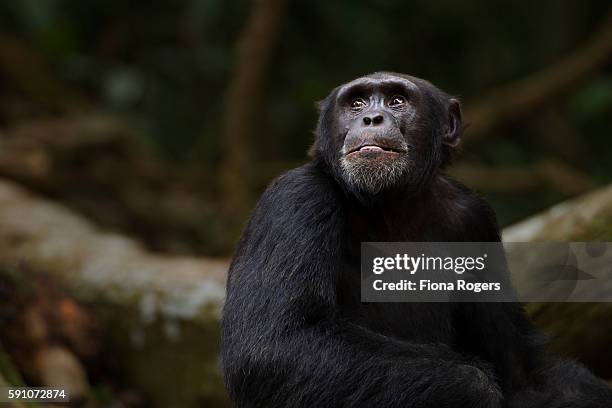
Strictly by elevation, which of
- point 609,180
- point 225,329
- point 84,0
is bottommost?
point 225,329

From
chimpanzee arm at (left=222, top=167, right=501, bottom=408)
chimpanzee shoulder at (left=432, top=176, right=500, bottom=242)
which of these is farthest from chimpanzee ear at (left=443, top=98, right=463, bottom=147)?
chimpanzee arm at (left=222, top=167, right=501, bottom=408)

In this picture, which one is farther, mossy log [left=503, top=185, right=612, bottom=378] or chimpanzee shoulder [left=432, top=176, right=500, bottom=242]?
mossy log [left=503, top=185, right=612, bottom=378]

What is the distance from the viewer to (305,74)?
13.4 metres

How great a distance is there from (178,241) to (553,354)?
717 cm

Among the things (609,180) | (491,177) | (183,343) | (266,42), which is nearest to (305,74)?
(266,42)

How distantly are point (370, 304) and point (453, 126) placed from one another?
1.27m

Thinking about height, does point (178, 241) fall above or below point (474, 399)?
above

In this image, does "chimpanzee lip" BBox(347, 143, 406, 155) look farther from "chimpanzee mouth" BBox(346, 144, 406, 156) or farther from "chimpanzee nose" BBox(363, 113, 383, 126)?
"chimpanzee nose" BBox(363, 113, 383, 126)

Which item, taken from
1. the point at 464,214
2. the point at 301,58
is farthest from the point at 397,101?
the point at 301,58

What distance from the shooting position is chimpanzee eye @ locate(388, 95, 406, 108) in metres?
5.12

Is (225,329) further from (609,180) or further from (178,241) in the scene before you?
(609,180)

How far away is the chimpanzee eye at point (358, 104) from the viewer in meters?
5.09

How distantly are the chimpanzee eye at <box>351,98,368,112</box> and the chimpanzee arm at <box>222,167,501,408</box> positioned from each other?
647 mm

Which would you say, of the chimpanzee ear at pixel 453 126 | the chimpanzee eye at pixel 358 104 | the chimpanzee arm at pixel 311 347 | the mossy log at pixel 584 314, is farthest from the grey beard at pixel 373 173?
the mossy log at pixel 584 314
